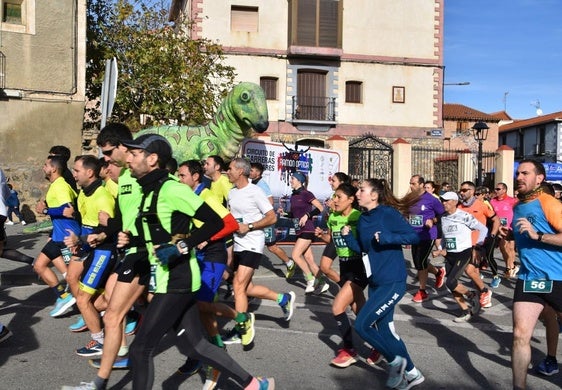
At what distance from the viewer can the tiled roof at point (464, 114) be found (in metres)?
48.3

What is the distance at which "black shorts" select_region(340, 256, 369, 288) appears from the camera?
5.99m

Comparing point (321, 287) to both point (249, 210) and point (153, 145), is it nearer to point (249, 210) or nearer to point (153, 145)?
point (249, 210)

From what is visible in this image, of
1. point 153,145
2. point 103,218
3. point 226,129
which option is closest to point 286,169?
point 226,129

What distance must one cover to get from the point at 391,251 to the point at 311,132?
1042 inches

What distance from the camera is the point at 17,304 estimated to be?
8.00m

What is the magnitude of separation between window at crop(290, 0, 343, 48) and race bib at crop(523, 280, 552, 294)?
2696 cm

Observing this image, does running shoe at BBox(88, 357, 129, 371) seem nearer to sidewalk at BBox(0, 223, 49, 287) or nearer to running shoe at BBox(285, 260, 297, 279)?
sidewalk at BBox(0, 223, 49, 287)

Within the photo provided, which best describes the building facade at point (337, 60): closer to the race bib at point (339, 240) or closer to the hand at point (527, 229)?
the race bib at point (339, 240)

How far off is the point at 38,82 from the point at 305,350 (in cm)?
1395

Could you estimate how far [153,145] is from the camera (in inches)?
165

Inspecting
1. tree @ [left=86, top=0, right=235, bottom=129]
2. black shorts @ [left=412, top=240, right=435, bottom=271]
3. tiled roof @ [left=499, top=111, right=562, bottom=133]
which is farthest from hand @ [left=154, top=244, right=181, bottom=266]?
tiled roof @ [left=499, top=111, right=562, bottom=133]

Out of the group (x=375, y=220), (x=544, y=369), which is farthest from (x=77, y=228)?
(x=544, y=369)

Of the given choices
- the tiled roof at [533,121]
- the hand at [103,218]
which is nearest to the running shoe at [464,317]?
the hand at [103,218]

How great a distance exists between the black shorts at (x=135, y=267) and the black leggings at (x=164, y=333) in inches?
20.8
